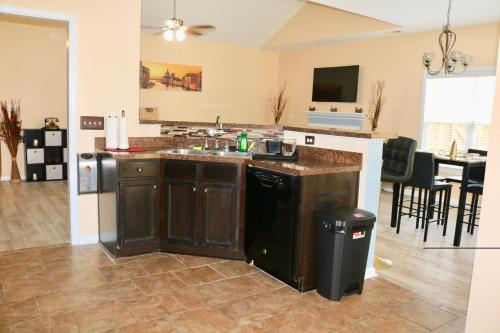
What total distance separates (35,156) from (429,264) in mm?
6375

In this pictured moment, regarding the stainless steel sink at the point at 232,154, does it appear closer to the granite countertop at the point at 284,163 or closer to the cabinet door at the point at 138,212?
the granite countertop at the point at 284,163

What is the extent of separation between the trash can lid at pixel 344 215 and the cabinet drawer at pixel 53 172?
5794mm

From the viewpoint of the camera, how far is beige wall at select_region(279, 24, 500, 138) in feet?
20.2

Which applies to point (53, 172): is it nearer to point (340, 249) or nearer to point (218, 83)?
point (218, 83)

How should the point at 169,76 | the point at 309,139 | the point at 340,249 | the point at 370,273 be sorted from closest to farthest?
the point at 340,249 < the point at 370,273 < the point at 309,139 < the point at 169,76

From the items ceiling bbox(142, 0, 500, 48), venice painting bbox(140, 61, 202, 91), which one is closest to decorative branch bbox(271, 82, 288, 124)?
ceiling bbox(142, 0, 500, 48)

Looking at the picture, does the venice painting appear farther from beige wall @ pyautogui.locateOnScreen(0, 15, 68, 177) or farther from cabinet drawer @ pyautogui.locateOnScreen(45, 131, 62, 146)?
cabinet drawer @ pyautogui.locateOnScreen(45, 131, 62, 146)

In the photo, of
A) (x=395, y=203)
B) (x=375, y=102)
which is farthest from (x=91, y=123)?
(x=375, y=102)

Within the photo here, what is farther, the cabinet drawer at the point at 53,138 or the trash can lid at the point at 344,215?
the cabinet drawer at the point at 53,138

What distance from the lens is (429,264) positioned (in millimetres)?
3857

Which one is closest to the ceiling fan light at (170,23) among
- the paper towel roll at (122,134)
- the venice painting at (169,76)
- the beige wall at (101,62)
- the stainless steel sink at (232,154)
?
the beige wall at (101,62)

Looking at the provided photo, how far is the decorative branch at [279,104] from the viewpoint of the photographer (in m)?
9.52

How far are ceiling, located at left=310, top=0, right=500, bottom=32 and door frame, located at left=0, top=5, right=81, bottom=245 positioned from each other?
2.98m

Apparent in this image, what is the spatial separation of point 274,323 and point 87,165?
7.59 ft
